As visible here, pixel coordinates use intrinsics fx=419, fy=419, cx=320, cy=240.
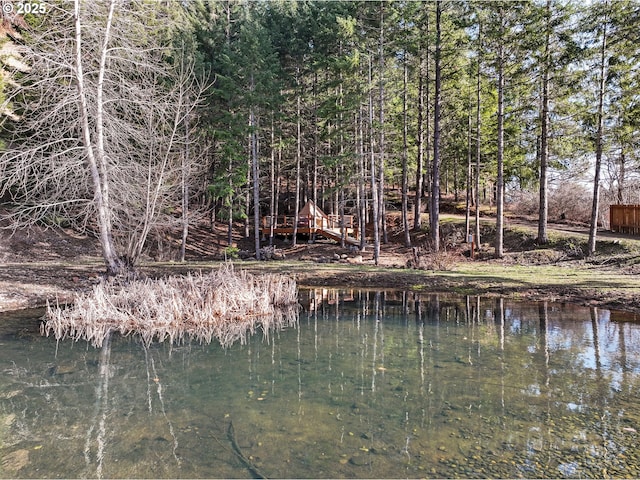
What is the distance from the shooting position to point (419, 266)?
634 inches

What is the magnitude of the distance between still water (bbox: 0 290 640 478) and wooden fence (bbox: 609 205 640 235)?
45.6 feet

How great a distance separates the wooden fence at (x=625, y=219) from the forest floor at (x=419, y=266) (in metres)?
1.20

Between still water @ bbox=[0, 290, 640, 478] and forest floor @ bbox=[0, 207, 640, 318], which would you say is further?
forest floor @ bbox=[0, 207, 640, 318]

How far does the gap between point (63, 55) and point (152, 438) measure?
10714 mm

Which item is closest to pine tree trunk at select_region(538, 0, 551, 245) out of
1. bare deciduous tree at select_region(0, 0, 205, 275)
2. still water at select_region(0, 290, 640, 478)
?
still water at select_region(0, 290, 640, 478)

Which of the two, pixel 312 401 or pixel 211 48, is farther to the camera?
pixel 211 48

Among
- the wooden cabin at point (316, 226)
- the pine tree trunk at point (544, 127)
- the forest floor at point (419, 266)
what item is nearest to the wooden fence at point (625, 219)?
the forest floor at point (419, 266)

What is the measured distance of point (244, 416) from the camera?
14.7ft

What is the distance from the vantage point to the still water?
3570 mm

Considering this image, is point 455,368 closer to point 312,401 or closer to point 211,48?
point 312,401

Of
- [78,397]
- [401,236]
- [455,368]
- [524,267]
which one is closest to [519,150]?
[401,236]

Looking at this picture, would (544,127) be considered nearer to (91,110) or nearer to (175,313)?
(175,313)

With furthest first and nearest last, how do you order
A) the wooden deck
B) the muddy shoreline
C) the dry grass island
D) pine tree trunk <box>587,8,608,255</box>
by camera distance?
the wooden deck → pine tree trunk <box>587,8,608,255</box> → the muddy shoreline → the dry grass island

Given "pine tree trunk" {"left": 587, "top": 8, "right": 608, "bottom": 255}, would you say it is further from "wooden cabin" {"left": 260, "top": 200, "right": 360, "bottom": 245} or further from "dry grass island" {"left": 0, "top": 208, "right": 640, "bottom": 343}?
"wooden cabin" {"left": 260, "top": 200, "right": 360, "bottom": 245}
